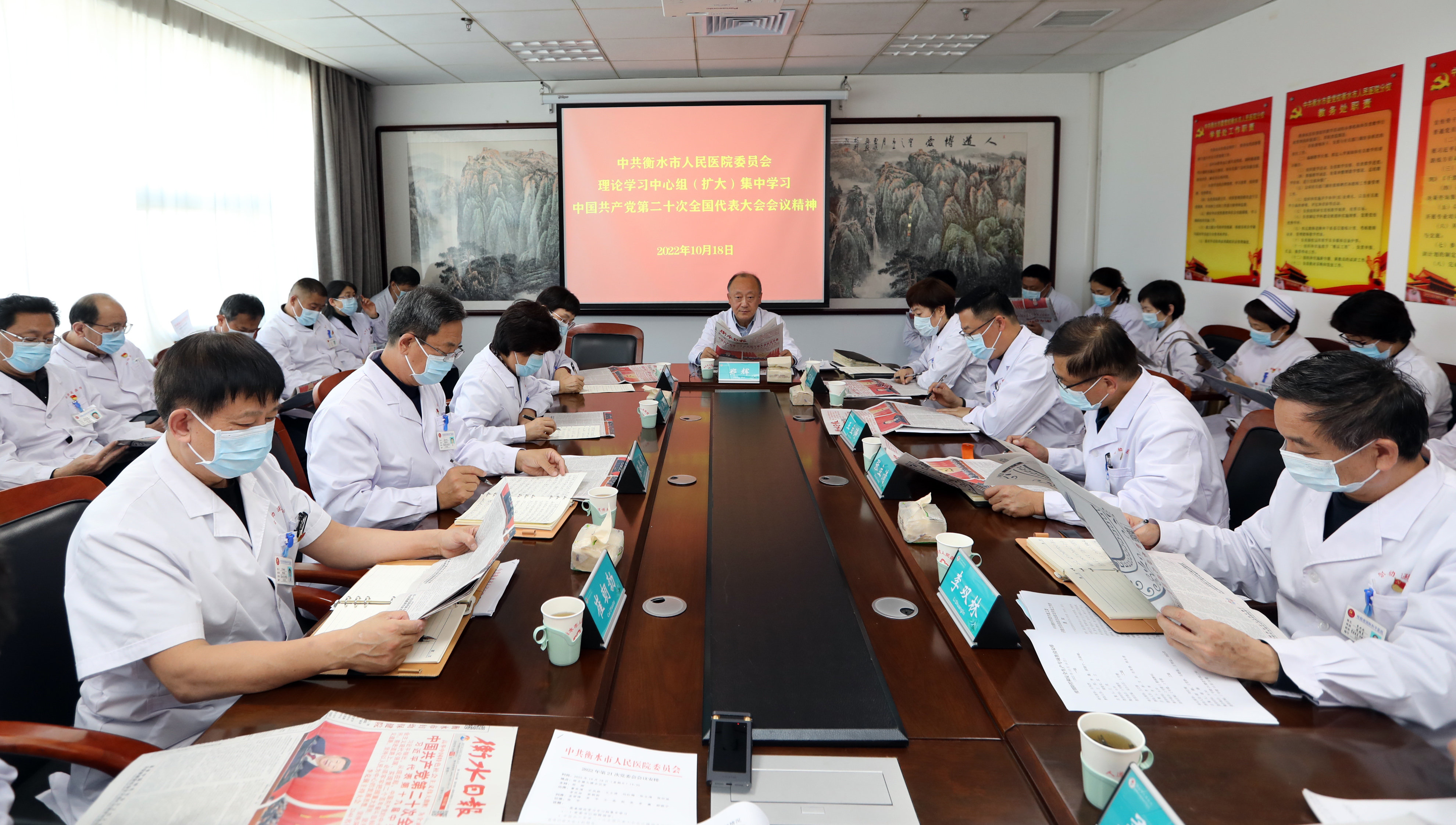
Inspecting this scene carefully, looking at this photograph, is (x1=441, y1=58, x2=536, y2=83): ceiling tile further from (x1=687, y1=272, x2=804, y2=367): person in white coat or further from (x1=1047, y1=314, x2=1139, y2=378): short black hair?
(x1=1047, y1=314, x2=1139, y2=378): short black hair

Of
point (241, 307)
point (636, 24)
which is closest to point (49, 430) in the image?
point (241, 307)

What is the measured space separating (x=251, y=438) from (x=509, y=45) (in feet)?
14.7

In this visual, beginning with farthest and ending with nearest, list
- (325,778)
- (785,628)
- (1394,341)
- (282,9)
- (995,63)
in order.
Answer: (995,63)
(282,9)
(1394,341)
(785,628)
(325,778)

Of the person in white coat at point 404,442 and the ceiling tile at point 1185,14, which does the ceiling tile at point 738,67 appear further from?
the person in white coat at point 404,442

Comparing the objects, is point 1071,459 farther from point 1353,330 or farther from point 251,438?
point 251,438

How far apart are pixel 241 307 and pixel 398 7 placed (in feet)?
6.51

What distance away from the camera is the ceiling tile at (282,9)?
162 inches

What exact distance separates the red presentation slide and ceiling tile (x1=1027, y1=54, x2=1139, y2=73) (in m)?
1.69

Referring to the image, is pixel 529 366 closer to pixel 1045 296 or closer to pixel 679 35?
pixel 679 35

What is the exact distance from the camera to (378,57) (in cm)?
530

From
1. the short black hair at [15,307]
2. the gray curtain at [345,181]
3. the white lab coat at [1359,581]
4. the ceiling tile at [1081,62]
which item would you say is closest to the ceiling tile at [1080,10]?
the ceiling tile at [1081,62]

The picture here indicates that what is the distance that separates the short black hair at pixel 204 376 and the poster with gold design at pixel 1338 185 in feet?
15.3

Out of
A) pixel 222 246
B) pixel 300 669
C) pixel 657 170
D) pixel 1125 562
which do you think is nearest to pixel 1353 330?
pixel 1125 562

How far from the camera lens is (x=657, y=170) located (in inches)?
242
